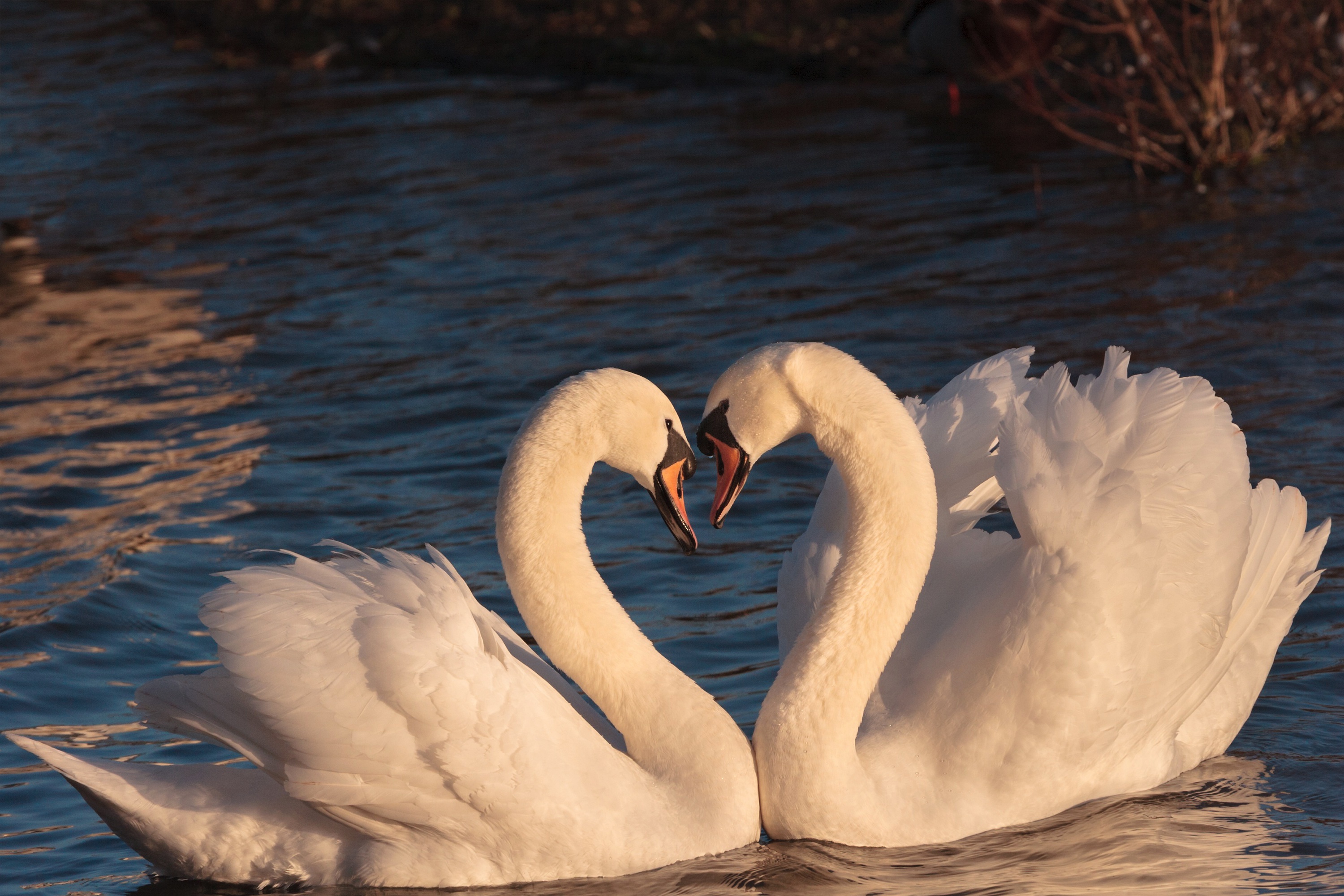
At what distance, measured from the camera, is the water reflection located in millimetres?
8172

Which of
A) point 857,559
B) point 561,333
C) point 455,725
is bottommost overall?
point 561,333

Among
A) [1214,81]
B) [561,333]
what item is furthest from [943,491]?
[1214,81]

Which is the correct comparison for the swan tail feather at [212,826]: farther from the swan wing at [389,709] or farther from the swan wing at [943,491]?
the swan wing at [943,491]

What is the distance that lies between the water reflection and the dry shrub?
5.48 m

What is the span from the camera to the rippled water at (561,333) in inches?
218

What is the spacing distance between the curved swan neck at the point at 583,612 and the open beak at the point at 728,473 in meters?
0.33

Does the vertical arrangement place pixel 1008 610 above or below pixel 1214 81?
below

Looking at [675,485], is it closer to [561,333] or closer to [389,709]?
[389,709]

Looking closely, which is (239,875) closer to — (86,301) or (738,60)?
(86,301)

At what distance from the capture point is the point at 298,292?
1241 centimetres

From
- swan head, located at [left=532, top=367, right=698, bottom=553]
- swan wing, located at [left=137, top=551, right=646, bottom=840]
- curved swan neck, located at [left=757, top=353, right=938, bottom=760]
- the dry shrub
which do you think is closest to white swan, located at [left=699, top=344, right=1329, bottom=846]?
curved swan neck, located at [left=757, top=353, right=938, bottom=760]

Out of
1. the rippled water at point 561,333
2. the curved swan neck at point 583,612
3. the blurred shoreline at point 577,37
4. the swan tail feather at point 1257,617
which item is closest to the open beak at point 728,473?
the curved swan neck at point 583,612

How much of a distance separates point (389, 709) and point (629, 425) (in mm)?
1018

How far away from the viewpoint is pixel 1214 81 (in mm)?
12094
